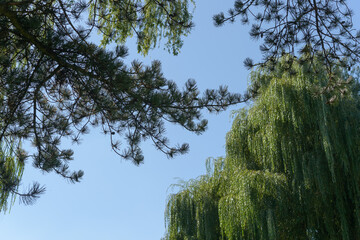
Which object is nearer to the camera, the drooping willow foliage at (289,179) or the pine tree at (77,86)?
the pine tree at (77,86)

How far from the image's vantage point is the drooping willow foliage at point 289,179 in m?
5.67

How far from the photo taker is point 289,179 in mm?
6246

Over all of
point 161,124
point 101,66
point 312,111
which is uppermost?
point 312,111

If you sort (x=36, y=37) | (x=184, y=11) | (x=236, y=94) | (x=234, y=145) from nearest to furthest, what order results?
(x=36, y=37)
(x=236, y=94)
(x=184, y=11)
(x=234, y=145)

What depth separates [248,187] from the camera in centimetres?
572

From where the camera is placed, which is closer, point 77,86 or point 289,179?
point 77,86

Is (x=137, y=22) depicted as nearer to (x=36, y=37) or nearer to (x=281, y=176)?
(x=36, y=37)

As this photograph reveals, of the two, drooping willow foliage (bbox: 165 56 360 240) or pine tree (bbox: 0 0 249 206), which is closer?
pine tree (bbox: 0 0 249 206)

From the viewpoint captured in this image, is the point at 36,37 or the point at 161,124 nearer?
the point at 36,37

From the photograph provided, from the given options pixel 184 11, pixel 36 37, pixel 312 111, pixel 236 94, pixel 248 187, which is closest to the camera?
pixel 36 37

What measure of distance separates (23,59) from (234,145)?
4162 millimetres

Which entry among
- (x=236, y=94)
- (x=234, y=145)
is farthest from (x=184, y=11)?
(x=234, y=145)

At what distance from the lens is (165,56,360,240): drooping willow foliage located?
5.67 m

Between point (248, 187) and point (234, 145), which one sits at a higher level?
point (234, 145)
